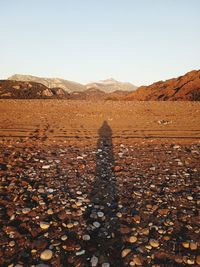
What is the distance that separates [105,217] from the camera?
4.98m

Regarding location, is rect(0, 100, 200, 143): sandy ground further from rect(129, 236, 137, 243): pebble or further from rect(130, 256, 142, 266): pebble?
rect(130, 256, 142, 266): pebble

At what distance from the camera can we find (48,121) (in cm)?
1580

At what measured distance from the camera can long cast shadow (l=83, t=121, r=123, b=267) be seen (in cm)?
404

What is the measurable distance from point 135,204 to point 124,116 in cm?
1297

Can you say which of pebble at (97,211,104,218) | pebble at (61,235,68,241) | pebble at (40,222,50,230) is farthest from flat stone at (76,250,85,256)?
pebble at (97,211,104,218)

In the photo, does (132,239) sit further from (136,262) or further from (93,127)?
(93,127)

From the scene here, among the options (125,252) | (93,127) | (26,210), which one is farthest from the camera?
(93,127)

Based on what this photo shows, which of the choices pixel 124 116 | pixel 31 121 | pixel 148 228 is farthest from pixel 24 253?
pixel 124 116

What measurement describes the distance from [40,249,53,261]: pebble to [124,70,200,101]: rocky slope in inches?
1495

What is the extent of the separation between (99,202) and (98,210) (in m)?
0.34

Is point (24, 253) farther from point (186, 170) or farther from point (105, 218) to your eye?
point (186, 170)

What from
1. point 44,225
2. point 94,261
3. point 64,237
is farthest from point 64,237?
point 94,261

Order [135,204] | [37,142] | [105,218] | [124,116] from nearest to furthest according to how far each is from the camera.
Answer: [105,218], [135,204], [37,142], [124,116]

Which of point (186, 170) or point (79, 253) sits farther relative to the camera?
point (186, 170)
